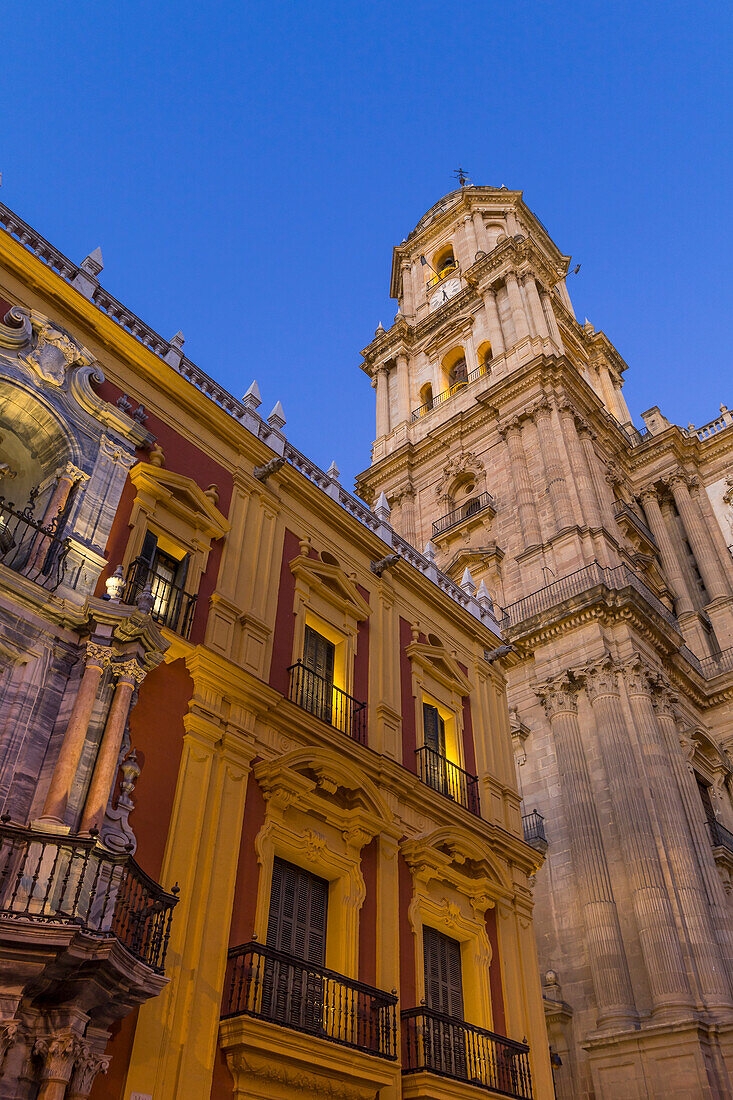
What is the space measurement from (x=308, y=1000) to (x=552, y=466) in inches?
908

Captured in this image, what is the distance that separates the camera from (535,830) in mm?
22328

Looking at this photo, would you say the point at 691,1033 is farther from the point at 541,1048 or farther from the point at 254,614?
the point at 254,614

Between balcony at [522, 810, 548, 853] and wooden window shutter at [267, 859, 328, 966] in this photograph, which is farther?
balcony at [522, 810, 548, 853]

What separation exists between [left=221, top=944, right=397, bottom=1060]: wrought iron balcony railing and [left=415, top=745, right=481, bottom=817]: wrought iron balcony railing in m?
4.20

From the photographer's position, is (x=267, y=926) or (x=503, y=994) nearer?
(x=267, y=926)

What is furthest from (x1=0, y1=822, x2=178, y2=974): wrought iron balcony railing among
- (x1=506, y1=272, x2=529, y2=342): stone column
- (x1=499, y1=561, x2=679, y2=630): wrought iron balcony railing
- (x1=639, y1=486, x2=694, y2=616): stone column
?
(x1=506, y1=272, x2=529, y2=342): stone column

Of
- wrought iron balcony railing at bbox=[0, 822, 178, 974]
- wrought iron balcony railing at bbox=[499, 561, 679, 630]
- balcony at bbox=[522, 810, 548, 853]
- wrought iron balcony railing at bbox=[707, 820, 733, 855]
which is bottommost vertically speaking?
wrought iron balcony railing at bbox=[0, 822, 178, 974]

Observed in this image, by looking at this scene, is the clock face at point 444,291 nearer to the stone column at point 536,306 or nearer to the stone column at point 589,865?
the stone column at point 536,306

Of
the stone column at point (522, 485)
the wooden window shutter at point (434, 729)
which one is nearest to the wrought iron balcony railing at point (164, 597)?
the wooden window shutter at point (434, 729)

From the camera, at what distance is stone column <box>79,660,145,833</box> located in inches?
355

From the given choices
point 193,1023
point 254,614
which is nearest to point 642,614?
point 254,614

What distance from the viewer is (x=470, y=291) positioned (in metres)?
42.6

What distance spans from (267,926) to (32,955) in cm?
457

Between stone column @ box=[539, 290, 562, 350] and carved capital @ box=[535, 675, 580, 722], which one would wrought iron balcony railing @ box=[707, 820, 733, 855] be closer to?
carved capital @ box=[535, 675, 580, 722]
